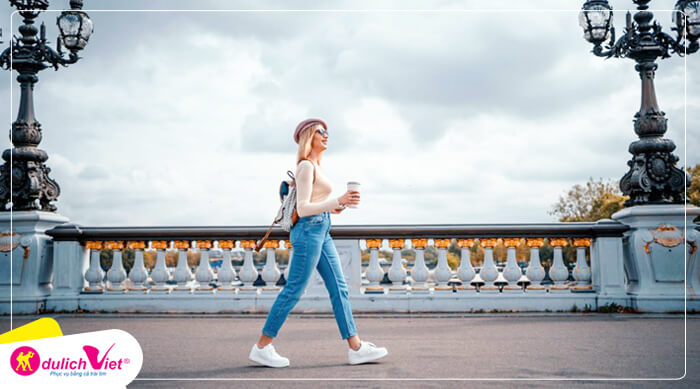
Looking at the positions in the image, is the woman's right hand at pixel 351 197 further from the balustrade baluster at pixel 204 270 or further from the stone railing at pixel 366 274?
the balustrade baluster at pixel 204 270

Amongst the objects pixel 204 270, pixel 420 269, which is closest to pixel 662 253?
pixel 420 269

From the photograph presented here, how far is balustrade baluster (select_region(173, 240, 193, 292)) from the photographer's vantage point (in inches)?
375

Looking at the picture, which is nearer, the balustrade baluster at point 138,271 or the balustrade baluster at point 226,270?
the balustrade baluster at point 226,270

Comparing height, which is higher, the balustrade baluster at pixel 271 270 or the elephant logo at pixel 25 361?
the balustrade baluster at pixel 271 270

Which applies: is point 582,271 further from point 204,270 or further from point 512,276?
point 204,270

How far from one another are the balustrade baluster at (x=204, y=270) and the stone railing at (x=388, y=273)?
0.06ft

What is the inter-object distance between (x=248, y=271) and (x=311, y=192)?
4.44m

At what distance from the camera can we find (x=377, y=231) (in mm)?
9266

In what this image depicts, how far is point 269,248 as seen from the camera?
935 cm

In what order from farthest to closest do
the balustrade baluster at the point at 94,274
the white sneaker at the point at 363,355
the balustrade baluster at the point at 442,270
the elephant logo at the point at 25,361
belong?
the balustrade baluster at the point at 94,274, the balustrade baluster at the point at 442,270, the white sneaker at the point at 363,355, the elephant logo at the point at 25,361

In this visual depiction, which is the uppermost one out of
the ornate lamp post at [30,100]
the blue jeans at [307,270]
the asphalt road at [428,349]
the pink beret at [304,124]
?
the ornate lamp post at [30,100]

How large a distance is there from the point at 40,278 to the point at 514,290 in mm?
6995

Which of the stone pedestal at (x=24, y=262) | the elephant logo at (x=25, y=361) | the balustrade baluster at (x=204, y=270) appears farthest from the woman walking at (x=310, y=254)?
the stone pedestal at (x=24, y=262)

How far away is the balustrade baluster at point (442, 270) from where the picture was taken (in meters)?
9.23
